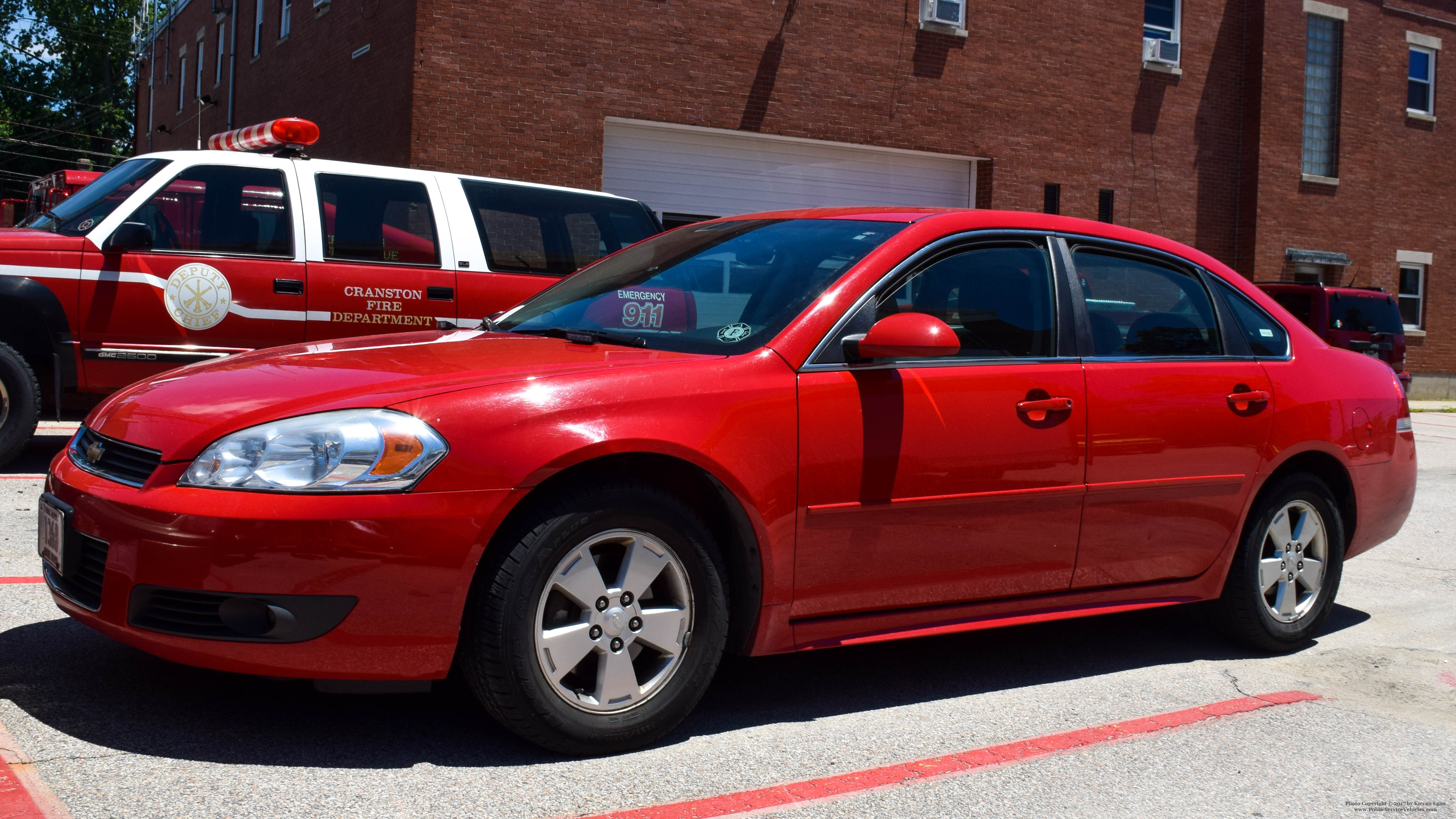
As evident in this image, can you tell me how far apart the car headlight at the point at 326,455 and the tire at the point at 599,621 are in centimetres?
34

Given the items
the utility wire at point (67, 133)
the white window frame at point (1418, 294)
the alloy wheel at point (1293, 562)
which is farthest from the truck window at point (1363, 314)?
the utility wire at point (67, 133)

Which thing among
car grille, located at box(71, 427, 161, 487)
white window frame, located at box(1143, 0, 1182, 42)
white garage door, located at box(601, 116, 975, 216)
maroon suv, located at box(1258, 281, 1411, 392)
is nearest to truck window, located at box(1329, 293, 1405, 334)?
maroon suv, located at box(1258, 281, 1411, 392)

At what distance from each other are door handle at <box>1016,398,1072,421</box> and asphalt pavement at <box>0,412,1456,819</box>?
0.96m

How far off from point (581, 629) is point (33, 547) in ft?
11.2

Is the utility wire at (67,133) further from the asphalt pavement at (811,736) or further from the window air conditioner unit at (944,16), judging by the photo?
the asphalt pavement at (811,736)

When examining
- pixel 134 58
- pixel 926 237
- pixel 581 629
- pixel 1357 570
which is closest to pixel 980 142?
pixel 1357 570

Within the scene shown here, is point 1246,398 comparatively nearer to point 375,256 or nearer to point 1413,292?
point 375,256

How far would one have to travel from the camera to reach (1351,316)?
57.2ft

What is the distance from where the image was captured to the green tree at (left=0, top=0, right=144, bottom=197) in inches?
2063

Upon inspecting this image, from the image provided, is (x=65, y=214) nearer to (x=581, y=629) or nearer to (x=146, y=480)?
(x=146, y=480)

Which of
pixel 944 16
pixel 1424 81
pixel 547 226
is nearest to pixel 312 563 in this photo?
pixel 547 226

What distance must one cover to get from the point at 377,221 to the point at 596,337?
15.7ft

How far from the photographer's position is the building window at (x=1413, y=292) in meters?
26.8

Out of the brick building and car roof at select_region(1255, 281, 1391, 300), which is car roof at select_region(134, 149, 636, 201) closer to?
the brick building
